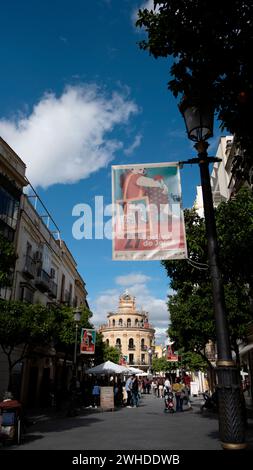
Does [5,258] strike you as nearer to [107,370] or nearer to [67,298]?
[107,370]

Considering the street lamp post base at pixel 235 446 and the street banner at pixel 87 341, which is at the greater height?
the street banner at pixel 87 341

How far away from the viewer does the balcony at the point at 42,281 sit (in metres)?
25.1

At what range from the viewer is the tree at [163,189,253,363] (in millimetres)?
11234

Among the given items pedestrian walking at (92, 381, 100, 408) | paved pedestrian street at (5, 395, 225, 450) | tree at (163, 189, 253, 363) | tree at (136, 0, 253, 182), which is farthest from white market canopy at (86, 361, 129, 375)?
tree at (136, 0, 253, 182)

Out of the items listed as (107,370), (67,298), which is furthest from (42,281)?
(67,298)

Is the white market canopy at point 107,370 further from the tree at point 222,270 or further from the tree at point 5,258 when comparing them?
the tree at point 5,258

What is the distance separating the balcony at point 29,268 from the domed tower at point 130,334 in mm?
69323

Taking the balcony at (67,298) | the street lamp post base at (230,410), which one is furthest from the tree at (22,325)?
the balcony at (67,298)

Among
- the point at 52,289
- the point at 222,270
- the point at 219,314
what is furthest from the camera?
the point at 52,289

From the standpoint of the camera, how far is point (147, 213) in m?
5.62

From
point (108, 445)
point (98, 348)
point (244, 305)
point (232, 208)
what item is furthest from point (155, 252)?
point (98, 348)

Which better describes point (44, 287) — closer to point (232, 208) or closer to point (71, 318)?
point (71, 318)

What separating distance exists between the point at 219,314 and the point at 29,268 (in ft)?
67.9

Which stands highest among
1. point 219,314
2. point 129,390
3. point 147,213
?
point 147,213
